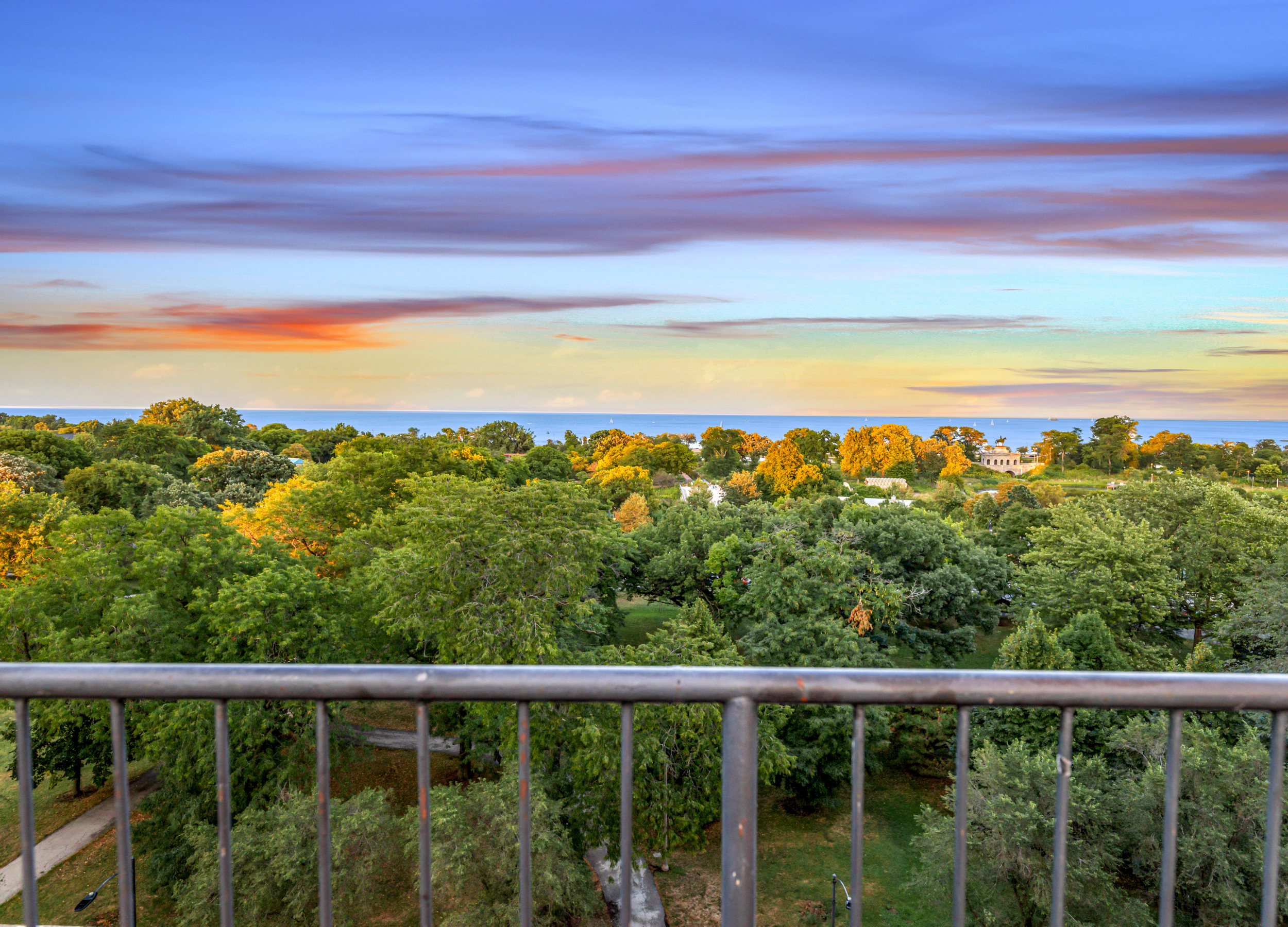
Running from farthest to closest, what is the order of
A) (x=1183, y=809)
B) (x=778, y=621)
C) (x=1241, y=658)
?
(x=1241, y=658)
(x=778, y=621)
(x=1183, y=809)

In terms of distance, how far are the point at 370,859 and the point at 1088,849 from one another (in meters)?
10.6

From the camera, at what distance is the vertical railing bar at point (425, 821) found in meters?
1.56

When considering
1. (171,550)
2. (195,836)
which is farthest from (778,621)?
(171,550)

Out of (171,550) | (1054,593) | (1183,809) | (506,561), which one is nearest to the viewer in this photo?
(1183,809)

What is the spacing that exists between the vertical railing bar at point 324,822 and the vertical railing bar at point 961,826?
1313 millimetres

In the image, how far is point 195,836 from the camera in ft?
37.4

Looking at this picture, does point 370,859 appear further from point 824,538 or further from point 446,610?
point 824,538

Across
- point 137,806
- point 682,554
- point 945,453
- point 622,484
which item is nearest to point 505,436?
point 622,484

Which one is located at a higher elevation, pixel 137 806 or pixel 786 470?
pixel 786 470

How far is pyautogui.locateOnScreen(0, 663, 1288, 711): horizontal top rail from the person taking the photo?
1.45 metres

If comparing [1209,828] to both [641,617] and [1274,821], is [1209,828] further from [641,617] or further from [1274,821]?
[641,617]

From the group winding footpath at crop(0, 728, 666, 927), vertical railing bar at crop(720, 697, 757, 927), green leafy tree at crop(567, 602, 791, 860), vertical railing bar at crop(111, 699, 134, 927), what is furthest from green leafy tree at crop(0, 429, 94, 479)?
vertical railing bar at crop(720, 697, 757, 927)

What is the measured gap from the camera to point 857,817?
158 centimetres

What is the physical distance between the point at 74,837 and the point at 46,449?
33845mm
